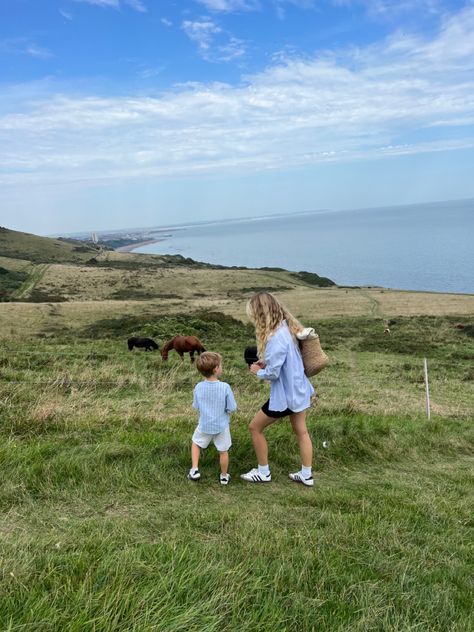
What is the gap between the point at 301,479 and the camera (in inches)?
197

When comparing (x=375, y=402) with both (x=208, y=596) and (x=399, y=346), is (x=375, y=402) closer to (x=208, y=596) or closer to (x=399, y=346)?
(x=208, y=596)

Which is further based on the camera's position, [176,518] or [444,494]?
[444,494]

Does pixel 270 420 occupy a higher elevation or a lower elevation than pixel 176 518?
higher

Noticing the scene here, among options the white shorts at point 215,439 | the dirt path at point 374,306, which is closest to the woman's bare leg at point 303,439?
the white shorts at point 215,439

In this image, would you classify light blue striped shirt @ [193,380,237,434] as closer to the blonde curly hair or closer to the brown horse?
the blonde curly hair

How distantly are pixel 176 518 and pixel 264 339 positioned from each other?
6.11 feet

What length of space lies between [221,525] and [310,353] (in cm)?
194

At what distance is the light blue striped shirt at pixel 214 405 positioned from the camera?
4910mm

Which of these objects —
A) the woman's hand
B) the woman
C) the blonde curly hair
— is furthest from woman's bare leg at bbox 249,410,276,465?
the blonde curly hair

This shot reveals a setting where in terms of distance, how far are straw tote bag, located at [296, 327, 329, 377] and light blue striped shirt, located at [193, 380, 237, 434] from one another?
2.82 feet

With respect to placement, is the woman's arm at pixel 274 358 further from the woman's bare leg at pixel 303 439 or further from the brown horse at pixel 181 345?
the brown horse at pixel 181 345

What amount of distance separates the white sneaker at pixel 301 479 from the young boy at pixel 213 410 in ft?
2.45

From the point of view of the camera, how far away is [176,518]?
385cm

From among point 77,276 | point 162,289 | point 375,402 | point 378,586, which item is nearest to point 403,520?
point 378,586
